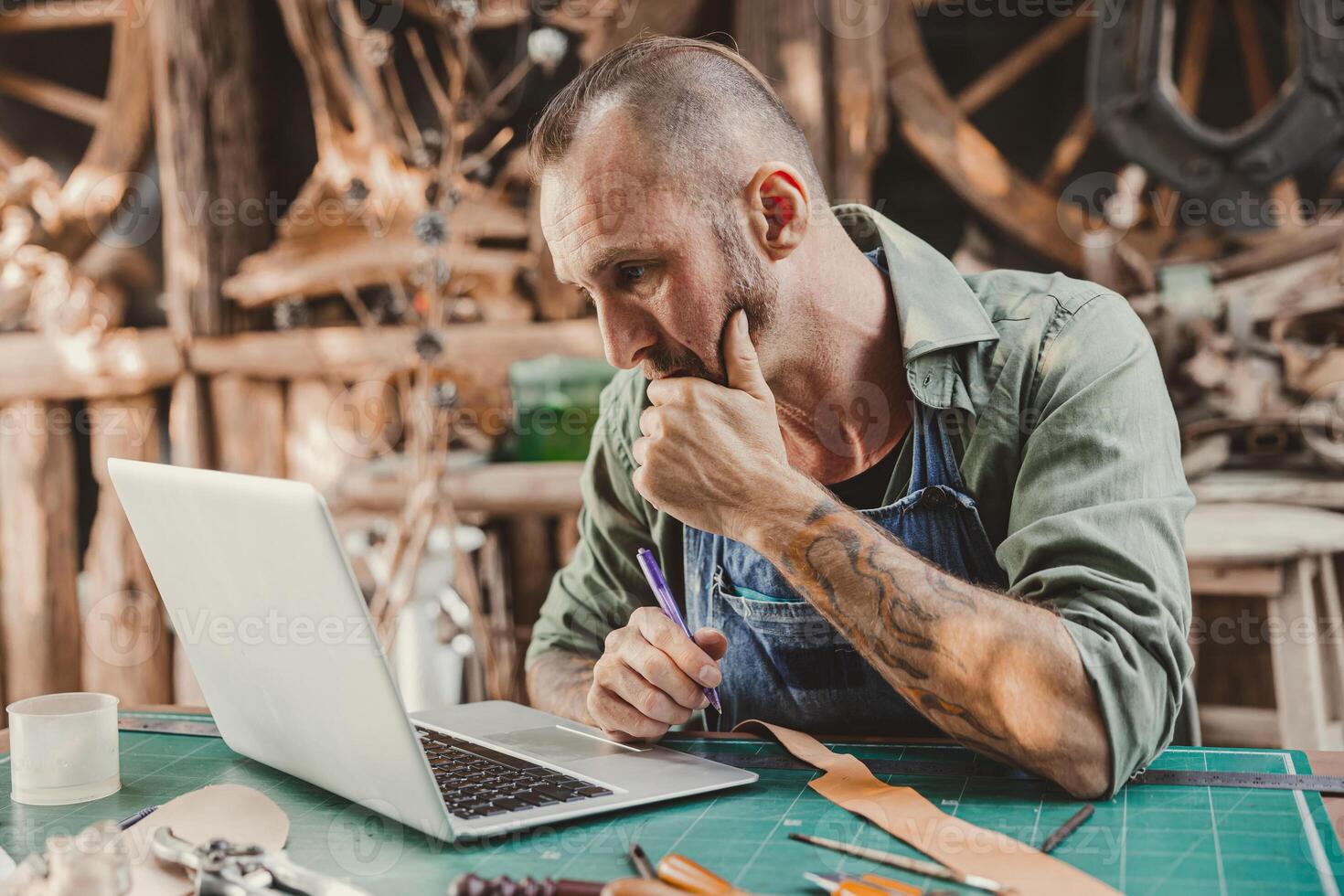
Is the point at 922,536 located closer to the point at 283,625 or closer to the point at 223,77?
the point at 283,625

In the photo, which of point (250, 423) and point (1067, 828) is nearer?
point (1067, 828)

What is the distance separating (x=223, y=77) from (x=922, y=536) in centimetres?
305

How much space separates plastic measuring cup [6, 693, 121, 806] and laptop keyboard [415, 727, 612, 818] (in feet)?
1.08

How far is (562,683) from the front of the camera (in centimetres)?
162

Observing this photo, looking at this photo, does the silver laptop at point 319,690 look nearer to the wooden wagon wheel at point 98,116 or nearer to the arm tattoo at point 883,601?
the arm tattoo at point 883,601

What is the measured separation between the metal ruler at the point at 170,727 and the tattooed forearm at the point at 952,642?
727mm

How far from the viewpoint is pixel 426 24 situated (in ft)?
12.2

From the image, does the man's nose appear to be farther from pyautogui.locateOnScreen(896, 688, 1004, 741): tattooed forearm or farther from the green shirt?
pyautogui.locateOnScreen(896, 688, 1004, 741): tattooed forearm

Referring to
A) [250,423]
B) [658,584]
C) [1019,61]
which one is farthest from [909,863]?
[250,423]

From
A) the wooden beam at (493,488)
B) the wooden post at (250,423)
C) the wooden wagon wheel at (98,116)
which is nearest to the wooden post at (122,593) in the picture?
the wooden post at (250,423)

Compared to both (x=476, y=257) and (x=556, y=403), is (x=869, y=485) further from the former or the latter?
(x=476, y=257)

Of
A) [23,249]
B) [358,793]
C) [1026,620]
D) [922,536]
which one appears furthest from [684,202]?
[23,249]

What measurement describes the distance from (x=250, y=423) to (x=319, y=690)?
9.45 feet

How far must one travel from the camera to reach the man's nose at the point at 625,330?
1474 mm
